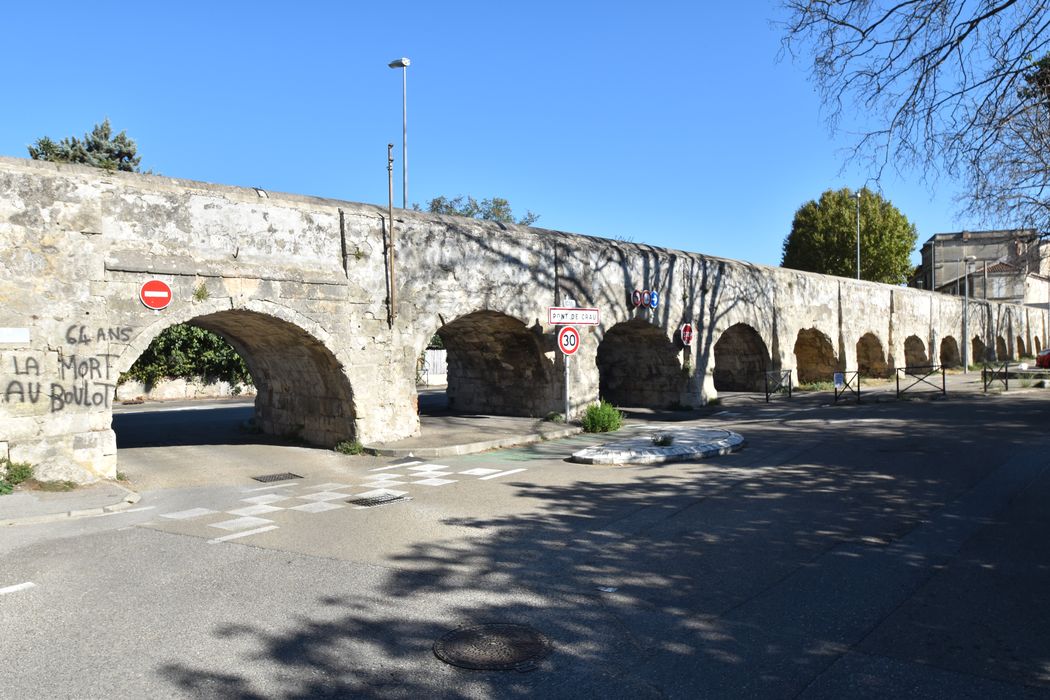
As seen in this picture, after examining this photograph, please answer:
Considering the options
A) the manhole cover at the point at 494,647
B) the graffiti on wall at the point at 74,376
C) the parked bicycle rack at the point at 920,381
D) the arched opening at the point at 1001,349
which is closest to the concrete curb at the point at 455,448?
the graffiti on wall at the point at 74,376

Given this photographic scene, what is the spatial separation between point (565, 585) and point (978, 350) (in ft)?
162

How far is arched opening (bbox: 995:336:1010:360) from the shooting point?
48.4 meters

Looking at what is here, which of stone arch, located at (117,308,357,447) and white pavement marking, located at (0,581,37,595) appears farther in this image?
stone arch, located at (117,308,357,447)

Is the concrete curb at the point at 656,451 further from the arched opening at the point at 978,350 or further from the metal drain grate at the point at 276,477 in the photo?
the arched opening at the point at 978,350

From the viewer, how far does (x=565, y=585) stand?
5566 millimetres

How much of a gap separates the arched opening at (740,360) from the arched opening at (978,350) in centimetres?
2706

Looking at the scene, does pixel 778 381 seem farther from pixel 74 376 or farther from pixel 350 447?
pixel 74 376

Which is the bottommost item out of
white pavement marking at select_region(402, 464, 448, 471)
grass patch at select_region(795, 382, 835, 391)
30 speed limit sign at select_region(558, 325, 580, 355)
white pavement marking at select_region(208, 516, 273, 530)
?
white pavement marking at select_region(208, 516, 273, 530)

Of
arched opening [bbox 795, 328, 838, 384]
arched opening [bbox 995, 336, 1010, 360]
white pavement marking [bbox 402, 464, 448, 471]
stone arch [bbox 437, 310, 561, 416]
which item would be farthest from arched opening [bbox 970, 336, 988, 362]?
white pavement marking [bbox 402, 464, 448, 471]

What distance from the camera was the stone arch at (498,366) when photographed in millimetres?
17047

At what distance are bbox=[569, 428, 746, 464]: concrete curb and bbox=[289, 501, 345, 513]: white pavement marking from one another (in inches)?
175

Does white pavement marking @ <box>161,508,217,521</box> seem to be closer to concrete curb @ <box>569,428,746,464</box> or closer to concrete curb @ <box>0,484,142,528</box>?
concrete curb @ <box>0,484,142,528</box>

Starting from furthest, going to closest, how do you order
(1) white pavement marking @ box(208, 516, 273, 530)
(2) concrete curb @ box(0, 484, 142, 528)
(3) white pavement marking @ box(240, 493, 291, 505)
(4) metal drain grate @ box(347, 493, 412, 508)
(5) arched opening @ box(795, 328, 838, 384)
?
(5) arched opening @ box(795, 328, 838, 384)
(3) white pavement marking @ box(240, 493, 291, 505)
(4) metal drain grate @ box(347, 493, 412, 508)
(2) concrete curb @ box(0, 484, 142, 528)
(1) white pavement marking @ box(208, 516, 273, 530)

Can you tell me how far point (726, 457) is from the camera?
11.9 meters
